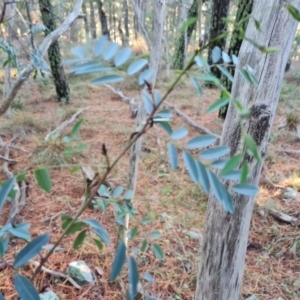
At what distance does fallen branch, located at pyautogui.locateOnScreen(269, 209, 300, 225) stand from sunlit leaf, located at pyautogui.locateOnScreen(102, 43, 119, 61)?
2.02 meters

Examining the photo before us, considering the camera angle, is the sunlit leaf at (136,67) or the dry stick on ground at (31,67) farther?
the dry stick on ground at (31,67)

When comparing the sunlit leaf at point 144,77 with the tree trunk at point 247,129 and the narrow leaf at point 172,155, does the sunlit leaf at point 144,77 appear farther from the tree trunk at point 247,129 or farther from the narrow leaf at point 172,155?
the tree trunk at point 247,129

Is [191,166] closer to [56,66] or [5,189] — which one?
[5,189]

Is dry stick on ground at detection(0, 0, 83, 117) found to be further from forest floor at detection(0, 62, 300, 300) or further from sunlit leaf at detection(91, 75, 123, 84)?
sunlit leaf at detection(91, 75, 123, 84)

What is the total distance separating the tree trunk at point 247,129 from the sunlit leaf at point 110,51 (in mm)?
603

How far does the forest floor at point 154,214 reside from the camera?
4.93ft

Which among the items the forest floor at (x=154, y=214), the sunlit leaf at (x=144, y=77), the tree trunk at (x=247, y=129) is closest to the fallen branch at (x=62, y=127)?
the forest floor at (x=154, y=214)

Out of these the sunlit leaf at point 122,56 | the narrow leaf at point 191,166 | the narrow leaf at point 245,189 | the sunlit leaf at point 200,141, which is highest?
the sunlit leaf at point 122,56

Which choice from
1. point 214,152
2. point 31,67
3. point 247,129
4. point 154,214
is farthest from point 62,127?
point 214,152

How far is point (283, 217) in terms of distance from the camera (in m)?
2.03

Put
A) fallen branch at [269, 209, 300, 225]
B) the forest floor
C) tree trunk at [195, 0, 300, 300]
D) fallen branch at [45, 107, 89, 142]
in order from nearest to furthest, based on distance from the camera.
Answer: tree trunk at [195, 0, 300, 300] < the forest floor < fallen branch at [269, 209, 300, 225] < fallen branch at [45, 107, 89, 142]

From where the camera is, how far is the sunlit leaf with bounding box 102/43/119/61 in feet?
1.30

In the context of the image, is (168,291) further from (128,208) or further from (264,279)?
(128,208)

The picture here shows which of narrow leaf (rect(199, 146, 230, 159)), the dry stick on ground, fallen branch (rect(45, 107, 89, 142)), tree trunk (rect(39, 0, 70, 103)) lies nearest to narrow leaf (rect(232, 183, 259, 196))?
narrow leaf (rect(199, 146, 230, 159))
